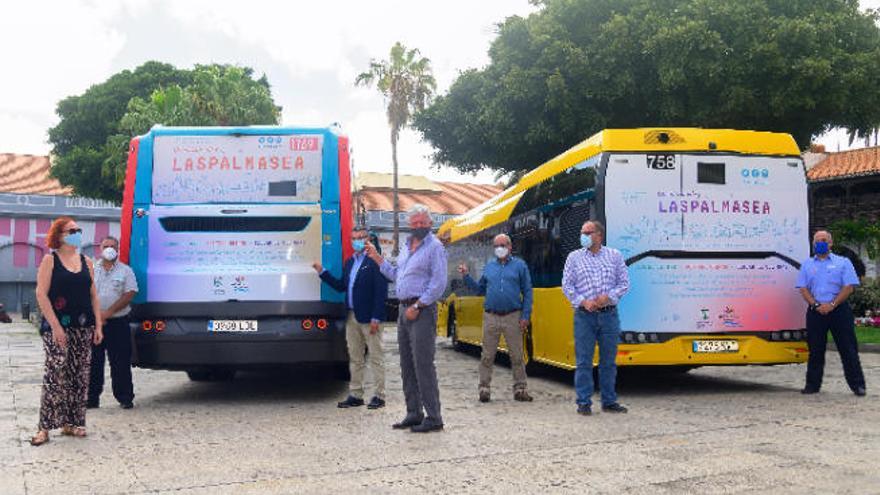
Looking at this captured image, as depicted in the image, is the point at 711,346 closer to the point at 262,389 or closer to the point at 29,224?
the point at 262,389

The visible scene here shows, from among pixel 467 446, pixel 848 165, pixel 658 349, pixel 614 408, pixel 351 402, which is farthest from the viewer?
pixel 848 165

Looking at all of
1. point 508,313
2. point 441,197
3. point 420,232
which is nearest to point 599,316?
point 508,313

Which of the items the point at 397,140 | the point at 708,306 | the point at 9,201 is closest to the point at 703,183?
the point at 708,306

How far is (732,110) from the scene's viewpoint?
21.0 meters

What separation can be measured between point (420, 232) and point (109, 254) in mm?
3418

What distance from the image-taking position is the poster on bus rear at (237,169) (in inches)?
362

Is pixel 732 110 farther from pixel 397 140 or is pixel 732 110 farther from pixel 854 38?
pixel 397 140

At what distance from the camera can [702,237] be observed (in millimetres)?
9688

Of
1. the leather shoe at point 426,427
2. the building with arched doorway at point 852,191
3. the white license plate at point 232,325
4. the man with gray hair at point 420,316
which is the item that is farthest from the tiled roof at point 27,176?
the leather shoe at point 426,427

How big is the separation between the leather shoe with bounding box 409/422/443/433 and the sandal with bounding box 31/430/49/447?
2.79 m

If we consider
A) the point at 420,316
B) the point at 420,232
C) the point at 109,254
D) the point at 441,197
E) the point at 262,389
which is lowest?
the point at 262,389

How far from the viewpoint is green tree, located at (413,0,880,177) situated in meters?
21.1

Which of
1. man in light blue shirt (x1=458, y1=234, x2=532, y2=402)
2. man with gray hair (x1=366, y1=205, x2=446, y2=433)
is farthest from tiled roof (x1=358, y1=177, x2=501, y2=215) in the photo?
man with gray hair (x1=366, y1=205, x2=446, y2=433)

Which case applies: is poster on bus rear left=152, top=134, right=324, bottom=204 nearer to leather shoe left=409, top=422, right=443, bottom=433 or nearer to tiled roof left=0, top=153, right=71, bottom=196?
leather shoe left=409, top=422, right=443, bottom=433
